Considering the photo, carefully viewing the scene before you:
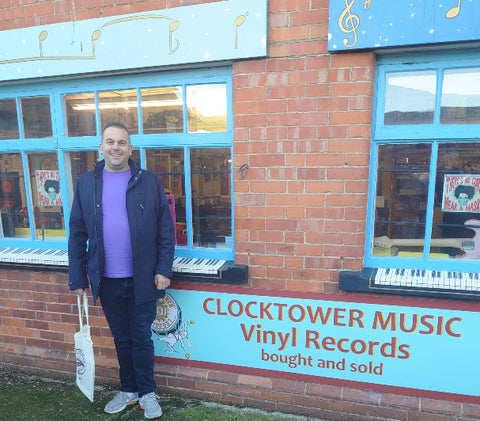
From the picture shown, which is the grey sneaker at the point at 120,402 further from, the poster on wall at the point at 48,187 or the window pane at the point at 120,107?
the window pane at the point at 120,107

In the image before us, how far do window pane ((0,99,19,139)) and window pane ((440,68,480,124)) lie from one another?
3.23 metres

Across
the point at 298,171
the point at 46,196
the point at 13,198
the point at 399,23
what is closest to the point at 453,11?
the point at 399,23

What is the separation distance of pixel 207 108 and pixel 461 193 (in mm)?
1778

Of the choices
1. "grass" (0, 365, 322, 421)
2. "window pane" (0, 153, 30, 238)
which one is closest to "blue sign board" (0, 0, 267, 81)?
"window pane" (0, 153, 30, 238)

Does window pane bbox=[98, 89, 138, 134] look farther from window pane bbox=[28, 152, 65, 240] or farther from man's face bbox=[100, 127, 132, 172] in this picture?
window pane bbox=[28, 152, 65, 240]

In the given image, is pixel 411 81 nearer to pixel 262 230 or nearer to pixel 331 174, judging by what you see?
pixel 331 174

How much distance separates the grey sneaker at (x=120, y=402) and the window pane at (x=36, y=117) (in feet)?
6.98

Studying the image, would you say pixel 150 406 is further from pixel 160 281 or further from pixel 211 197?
pixel 211 197

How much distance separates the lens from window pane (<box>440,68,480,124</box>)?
2.01m

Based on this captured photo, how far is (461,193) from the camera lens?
213 centimetres

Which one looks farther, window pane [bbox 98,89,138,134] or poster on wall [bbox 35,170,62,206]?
poster on wall [bbox 35,170,62,206]

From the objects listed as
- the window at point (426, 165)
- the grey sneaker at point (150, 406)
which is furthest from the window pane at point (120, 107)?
the grey sneaker at point (150, 406)

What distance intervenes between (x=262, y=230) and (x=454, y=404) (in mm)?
1661

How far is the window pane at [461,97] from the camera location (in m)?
2.01
